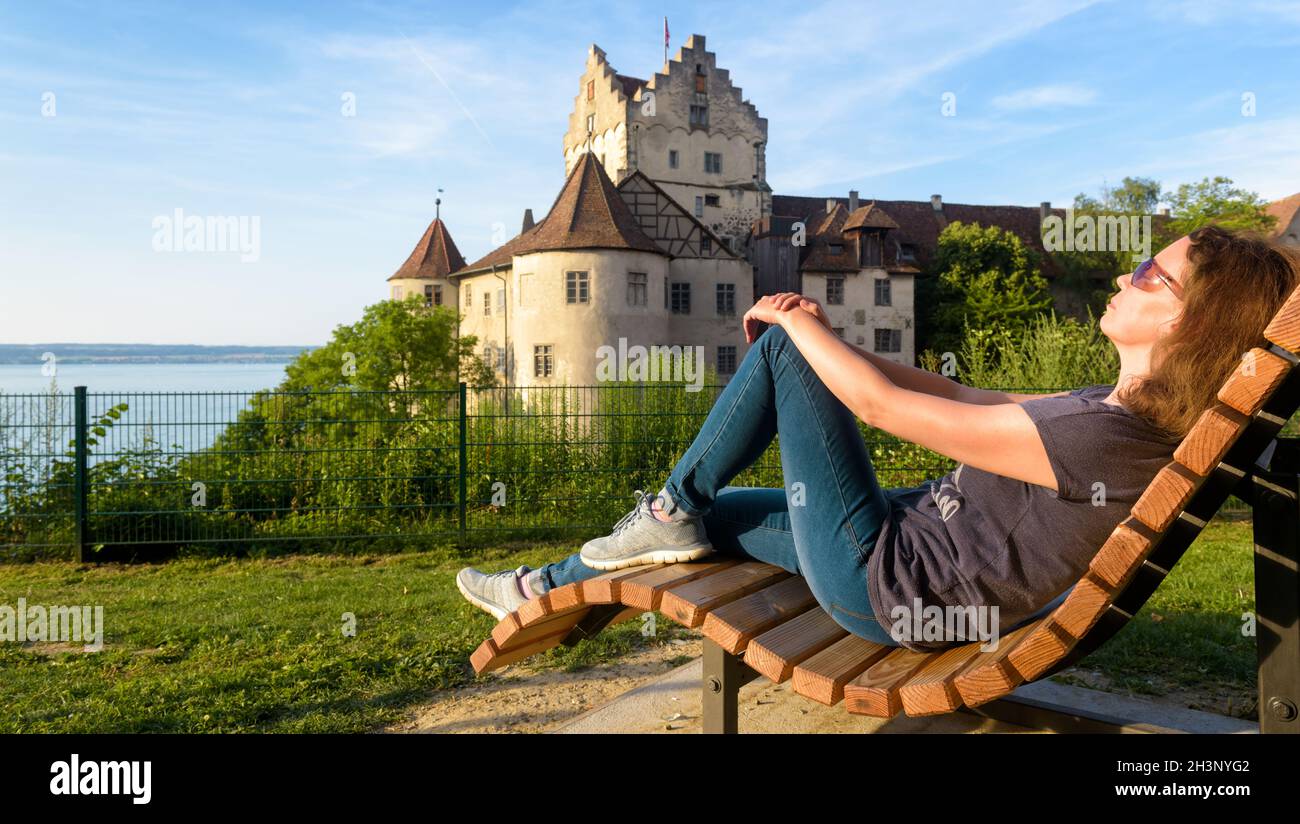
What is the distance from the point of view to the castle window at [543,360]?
3594cm

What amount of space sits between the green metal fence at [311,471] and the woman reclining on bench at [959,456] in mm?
5736

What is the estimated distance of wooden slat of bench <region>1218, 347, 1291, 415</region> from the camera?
2.00 meters

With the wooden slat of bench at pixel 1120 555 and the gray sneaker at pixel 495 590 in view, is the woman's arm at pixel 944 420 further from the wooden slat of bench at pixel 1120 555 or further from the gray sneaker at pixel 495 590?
the gray sneaker at pixel 495 590

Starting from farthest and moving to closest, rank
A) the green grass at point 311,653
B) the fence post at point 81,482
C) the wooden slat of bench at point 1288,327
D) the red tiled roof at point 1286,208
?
1. the red tiled roof at point 1286,208
2. the fence post at point 81,482
3. the green grass at point 311,653
4. the wooden slat of bench at point 1288,327

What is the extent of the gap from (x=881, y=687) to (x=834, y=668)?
16 cm

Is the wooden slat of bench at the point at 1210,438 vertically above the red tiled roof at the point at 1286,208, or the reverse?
the red tiled roof at the point at 1286,208

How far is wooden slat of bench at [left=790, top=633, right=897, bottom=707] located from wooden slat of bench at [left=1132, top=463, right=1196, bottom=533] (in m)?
0.87

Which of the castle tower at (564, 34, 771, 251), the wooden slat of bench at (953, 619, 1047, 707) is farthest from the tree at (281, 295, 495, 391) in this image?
the wooden slat of bench at (953, 619, 1047, 707)

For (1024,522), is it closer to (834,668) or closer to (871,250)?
(834,668)

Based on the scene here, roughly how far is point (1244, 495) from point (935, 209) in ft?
163

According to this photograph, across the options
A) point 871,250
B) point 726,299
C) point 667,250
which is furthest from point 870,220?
point 667,250

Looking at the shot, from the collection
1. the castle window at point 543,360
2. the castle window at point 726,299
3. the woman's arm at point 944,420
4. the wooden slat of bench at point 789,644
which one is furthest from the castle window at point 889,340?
the woman's arm at point 944,420

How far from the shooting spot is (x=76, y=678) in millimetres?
4609
